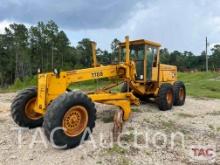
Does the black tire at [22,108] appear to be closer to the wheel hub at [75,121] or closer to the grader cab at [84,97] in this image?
the grader cab at [84,97]

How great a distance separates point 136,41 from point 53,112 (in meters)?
5.81

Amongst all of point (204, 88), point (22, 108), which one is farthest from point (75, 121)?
point (204, 88)

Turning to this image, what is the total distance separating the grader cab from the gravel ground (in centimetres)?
32

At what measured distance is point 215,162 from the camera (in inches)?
283

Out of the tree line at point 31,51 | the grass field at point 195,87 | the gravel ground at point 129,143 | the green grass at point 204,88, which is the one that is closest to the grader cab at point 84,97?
the gravel ground at point 129,143

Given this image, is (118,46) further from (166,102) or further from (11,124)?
(11,124)

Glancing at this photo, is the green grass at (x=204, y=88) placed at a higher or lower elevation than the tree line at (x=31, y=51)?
lower

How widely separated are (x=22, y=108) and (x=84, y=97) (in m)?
1.97

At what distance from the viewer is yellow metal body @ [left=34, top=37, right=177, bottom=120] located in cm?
833

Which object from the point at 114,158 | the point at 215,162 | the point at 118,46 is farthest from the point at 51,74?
the point at 118,46

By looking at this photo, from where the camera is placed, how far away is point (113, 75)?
10.6 m

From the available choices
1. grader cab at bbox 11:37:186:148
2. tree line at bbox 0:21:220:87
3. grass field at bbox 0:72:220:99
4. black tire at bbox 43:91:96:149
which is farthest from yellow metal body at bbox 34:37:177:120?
tree line at bbox 0:21:220:87

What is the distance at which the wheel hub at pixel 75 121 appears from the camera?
763 centimetres

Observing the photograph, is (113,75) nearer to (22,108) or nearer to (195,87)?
(22,108)
